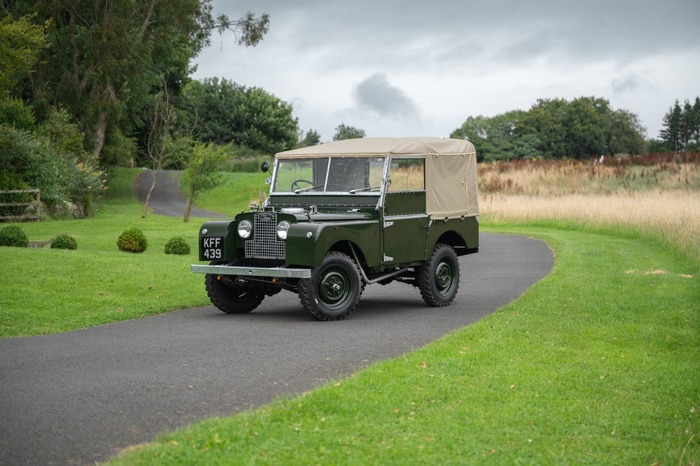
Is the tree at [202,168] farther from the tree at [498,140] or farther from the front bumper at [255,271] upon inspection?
the tree at [498,140]

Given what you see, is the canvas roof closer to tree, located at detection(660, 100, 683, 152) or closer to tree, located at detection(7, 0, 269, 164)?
tree, located at detection(7, 0, 269, 164)

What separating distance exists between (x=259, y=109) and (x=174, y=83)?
13.6 meters

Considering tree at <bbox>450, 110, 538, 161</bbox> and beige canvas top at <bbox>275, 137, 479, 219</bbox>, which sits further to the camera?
tree at <bbox>450, 110, 538, 161</bbox>

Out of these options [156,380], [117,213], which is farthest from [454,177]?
[117,213]

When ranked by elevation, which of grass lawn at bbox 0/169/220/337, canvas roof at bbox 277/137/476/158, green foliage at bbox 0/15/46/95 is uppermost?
green foliage at bbox 0/15/46/95

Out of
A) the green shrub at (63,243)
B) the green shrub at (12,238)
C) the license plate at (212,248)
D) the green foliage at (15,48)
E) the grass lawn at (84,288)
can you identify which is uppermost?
the green foliage at (15,48)

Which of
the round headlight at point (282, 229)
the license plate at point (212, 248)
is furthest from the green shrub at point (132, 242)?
the round headlight at point (282, 229)

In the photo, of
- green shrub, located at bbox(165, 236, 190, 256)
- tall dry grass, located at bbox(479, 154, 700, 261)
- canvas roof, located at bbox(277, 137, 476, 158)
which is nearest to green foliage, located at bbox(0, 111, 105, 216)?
green shrub, located at bbox(165, 236, 190, 256)

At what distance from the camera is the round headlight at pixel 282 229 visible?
13.2 metres

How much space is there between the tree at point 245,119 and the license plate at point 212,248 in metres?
69.8

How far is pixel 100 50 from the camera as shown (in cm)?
4625

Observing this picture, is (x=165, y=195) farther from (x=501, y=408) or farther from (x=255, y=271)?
(x=501, y=408)

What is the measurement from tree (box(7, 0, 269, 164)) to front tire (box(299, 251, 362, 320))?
3558cm

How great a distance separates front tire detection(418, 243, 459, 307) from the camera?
1486 centimetres
